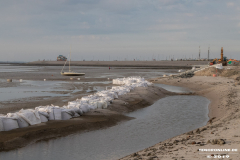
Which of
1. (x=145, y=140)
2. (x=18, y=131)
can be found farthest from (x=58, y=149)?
(x=145, y=140)

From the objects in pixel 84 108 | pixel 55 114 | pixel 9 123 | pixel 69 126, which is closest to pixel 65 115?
pixel 55 114

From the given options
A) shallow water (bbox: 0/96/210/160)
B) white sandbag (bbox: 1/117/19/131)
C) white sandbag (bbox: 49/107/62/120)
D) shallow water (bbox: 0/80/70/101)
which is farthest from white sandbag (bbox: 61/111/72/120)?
shallow water (bbox: 0/80/70/101)

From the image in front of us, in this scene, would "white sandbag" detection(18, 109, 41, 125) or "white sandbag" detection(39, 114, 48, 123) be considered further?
"white sandbag" detection(39, 114, 48, 123)

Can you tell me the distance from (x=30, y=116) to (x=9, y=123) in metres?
0.86

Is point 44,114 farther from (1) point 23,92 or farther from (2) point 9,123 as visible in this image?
(1) point 23,92

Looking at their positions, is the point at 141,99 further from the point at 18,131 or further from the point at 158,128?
the point at 18,131

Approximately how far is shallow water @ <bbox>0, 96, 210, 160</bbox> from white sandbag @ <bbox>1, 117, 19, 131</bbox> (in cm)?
123

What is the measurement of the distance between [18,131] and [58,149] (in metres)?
1.73

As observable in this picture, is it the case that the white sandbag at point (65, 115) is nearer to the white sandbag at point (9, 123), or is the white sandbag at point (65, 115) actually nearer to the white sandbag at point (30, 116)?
the white sandbag at point (30, 116)

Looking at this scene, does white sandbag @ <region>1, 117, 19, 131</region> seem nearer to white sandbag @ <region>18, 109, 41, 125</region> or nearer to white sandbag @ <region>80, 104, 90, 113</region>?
white sandbag @ <region>18, 109, 41, 125</region>

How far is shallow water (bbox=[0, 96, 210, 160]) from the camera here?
297 inches

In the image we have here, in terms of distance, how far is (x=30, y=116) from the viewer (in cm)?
942

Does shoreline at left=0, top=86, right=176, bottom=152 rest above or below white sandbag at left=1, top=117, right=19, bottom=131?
below

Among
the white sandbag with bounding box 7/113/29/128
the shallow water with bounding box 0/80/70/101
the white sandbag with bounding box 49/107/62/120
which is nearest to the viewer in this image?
the white sandbag with bounding box 7/113/29/128
